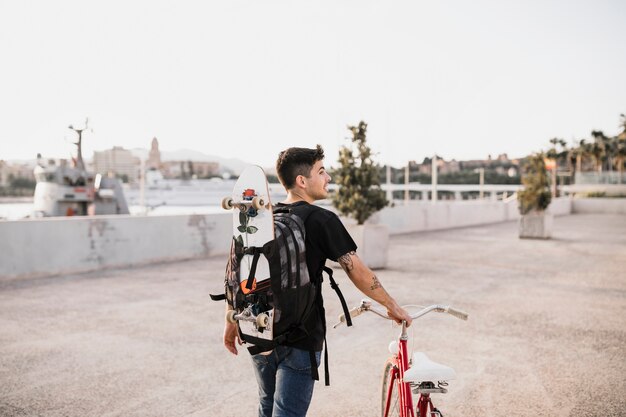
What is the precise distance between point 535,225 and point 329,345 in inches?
574

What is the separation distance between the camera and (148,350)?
580 cm

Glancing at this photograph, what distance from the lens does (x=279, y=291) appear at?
2467 millimetres

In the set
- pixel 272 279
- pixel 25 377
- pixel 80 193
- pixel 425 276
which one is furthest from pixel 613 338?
pixel 80 193

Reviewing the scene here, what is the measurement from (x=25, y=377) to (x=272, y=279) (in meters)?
3.58

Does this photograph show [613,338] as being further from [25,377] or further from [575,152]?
[575,152]

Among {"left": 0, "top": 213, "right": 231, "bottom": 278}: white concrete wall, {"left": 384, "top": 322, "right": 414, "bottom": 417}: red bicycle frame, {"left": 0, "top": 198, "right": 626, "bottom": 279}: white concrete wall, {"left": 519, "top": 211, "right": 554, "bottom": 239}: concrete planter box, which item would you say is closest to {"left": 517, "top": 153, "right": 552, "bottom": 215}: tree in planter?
{"left": 519, "top": 211, "right": 554, "bottom": 239}: concrete planter box

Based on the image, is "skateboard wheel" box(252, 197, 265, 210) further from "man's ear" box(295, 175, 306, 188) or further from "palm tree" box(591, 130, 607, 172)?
"palm tree" box(591, 130, 607, 172)

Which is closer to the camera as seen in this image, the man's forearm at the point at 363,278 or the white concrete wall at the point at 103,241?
the man's forearm at the point at 363,278

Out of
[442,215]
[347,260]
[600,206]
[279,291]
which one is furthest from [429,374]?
[600,206]

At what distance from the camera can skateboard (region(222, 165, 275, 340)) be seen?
2.47m

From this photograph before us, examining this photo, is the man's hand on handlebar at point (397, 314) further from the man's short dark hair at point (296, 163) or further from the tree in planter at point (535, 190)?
the tree in planter at point (535, 190)

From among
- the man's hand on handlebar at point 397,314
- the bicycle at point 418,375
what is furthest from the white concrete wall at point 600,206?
the man's hand on handlebar at point 397,314

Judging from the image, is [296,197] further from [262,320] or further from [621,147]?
[621,147]

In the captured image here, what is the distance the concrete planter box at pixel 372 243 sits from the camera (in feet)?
37.6
